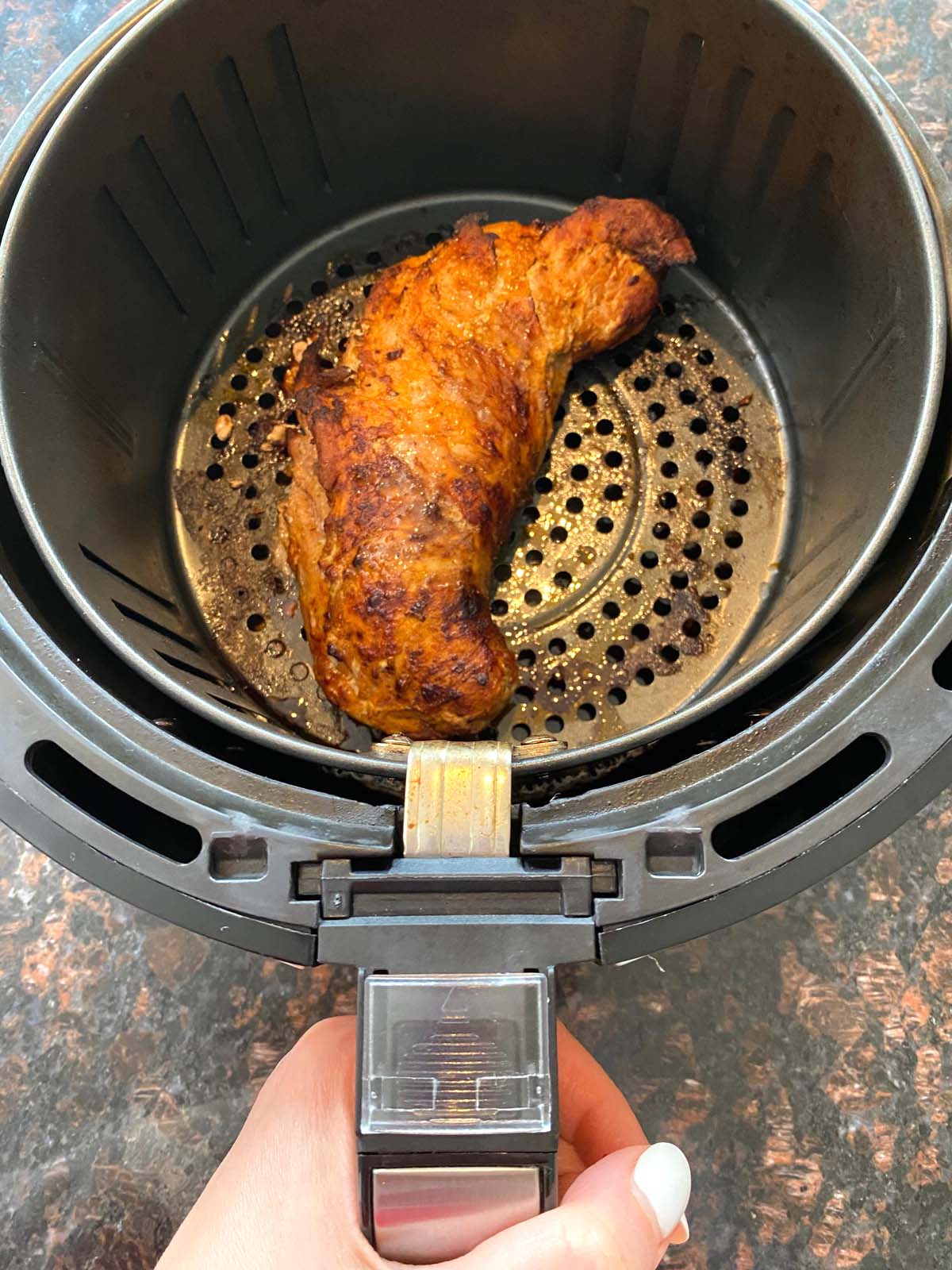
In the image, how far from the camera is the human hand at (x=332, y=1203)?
511 mm

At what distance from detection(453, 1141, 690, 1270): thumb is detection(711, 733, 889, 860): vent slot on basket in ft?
0.75

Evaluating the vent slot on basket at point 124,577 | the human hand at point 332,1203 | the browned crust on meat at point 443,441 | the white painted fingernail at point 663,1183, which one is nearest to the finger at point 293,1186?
the human hand at point 332,1203

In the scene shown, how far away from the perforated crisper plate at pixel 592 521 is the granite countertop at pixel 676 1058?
0.95 feet

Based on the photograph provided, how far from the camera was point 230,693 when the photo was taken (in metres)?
0.79

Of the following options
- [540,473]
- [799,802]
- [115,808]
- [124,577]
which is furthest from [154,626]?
[799,802]

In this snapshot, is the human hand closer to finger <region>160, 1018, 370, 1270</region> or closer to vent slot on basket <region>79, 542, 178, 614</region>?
finger <region>160, 1018, 370, 1270</region>

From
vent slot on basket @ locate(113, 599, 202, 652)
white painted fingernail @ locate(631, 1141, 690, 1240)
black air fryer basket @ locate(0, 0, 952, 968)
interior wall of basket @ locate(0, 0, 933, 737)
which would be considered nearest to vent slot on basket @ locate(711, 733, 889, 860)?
black air fryer basket @ locate(0, 0, 952, 968)

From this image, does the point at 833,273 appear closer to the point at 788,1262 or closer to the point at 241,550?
the point at 241,550

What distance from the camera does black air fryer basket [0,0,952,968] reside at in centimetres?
52

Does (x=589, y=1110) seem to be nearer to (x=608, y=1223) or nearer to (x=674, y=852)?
(x=608, y=1223)

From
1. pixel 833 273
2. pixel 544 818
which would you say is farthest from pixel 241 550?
pixel 833 273

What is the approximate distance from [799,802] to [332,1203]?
1.35 feet

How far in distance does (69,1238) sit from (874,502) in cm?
102

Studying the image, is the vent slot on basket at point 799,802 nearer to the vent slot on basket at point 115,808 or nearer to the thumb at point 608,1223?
the thumb at point 608,1223
